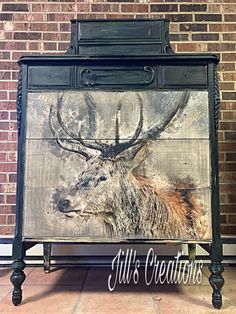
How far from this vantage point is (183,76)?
1.57 m

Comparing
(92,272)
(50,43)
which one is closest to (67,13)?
(50,43)

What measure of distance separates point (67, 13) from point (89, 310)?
1.85m

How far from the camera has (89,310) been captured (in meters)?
1.43

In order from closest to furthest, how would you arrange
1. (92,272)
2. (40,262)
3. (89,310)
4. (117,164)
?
(89,310)
(117,164)
(92,272)
(40,262)

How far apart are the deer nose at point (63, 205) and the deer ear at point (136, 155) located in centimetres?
32

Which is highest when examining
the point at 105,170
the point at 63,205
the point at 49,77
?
the point at 49,77

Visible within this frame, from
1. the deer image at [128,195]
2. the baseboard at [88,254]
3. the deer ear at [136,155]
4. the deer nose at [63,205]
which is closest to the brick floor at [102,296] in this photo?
the baseboard at [88,254]

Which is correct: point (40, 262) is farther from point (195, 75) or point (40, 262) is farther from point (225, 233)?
point (195, 75)

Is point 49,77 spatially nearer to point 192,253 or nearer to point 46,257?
point 46,257

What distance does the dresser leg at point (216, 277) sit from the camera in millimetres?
1462

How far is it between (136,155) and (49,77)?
54cm

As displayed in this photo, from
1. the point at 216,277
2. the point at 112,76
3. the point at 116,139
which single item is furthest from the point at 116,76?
the point at 216,277

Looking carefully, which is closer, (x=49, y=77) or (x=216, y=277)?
(x=216, y=277)

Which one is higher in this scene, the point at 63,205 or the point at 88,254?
the point at 63,205
